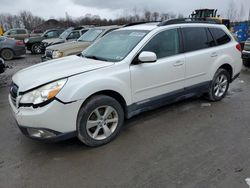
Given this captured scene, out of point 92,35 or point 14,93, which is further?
point 92,35

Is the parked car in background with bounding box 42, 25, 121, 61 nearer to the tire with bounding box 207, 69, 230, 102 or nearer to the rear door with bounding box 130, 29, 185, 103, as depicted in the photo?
the rear door with bounding box 130, 29, 185, 103

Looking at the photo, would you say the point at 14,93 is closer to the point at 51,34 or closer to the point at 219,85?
the point at 219,85

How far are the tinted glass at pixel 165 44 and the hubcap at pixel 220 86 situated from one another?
5.00 ft

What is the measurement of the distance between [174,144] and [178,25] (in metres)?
2.19

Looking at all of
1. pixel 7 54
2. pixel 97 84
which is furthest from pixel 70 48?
pixel 7 54

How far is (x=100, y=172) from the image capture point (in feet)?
9.09

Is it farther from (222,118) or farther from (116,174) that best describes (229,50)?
(116,174)

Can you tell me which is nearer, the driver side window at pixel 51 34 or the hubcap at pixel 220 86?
the hubcap at pixel 220 86

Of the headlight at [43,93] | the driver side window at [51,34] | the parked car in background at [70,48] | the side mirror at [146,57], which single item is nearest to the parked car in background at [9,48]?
the driver side window at [51,34]

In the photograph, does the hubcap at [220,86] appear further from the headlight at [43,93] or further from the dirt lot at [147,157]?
the headlight at [43,93]

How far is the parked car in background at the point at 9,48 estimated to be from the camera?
500 inches

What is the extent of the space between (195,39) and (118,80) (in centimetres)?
200

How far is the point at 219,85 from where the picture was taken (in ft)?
16.5

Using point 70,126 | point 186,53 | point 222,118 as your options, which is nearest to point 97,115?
point 70,126
